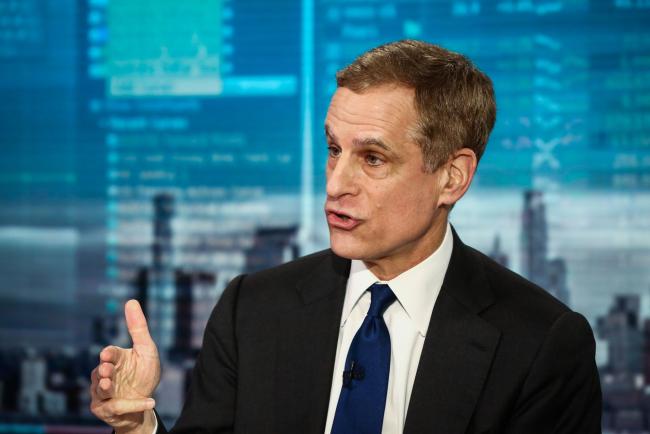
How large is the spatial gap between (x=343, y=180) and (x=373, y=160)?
73mm

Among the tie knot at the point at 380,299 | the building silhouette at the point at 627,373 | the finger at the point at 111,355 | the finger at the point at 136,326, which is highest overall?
the tie knot at the point at 380,299

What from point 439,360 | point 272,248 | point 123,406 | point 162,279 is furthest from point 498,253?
point 123,406

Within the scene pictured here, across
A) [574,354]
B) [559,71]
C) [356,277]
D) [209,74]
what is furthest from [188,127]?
[574,354]

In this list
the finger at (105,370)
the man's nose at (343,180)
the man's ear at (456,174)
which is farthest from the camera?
the man's ear at (456,174)

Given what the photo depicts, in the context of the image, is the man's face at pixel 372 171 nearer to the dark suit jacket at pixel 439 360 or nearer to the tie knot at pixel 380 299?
the tie knot at pixel 380 299

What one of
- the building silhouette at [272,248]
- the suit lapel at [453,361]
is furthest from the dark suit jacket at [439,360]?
the building silhouette at [272,248]

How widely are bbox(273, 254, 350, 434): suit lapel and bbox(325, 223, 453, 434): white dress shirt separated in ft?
0.07

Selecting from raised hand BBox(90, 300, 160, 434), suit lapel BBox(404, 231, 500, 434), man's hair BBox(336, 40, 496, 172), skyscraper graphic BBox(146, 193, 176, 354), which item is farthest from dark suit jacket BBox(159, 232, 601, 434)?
skyscraper graphic BBox(146, 193, 176, 354)

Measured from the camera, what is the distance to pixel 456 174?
1725 millimetres

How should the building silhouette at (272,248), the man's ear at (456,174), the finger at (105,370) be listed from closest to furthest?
the finger at (105,370)
the man's ear at (456,174)
the building silhouette at (272,248)

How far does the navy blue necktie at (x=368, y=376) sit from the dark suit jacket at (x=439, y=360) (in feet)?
0.16

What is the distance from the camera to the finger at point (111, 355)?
151 centimetres

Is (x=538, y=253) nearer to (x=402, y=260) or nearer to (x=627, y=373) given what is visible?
(x=627, y=373)

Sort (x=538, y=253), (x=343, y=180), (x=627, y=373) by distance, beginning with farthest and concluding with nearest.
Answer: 1. (x=538, y=253)
2. (x=627, y=373)
3. (x=343, y=180)
